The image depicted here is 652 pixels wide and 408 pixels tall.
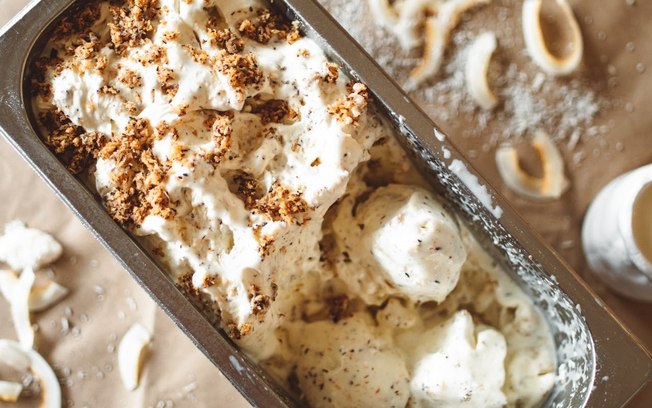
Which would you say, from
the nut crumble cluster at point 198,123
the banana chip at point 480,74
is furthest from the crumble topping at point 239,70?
the banana chip at point 480,74

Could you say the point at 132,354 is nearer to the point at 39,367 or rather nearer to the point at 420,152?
the point at 39,367

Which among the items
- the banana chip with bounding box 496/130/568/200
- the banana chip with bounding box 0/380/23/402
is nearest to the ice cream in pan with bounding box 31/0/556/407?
the banana chip with bounding box 496/130/568/200

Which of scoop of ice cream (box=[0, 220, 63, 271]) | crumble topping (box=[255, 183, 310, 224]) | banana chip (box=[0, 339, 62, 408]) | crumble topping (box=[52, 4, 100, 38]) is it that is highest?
crumble topping (box=[52, 4, 100, 38])

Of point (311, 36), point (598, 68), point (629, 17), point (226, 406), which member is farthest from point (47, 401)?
point (629, 17)

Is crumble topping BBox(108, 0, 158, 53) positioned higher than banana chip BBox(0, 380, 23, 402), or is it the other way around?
crumble topping BBox(108, 0, 158, 53)

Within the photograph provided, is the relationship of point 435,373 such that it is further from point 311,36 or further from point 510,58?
point 510,58

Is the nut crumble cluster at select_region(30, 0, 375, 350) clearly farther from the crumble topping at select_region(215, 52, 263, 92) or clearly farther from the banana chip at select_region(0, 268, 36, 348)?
the banana chip at select_region(0, 268, 36, 348)

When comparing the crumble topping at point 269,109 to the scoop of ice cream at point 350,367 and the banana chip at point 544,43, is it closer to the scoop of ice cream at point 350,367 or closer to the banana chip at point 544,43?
the scoop of ice cream at point 350,367

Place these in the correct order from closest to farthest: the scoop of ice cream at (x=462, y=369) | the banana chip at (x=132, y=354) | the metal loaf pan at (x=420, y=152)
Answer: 1. the metal loaf pan at (x=420, y=152)
2. the scoop of ice cream at (x=462, y=369)
3. the banana chip at (x=132, y=354)
